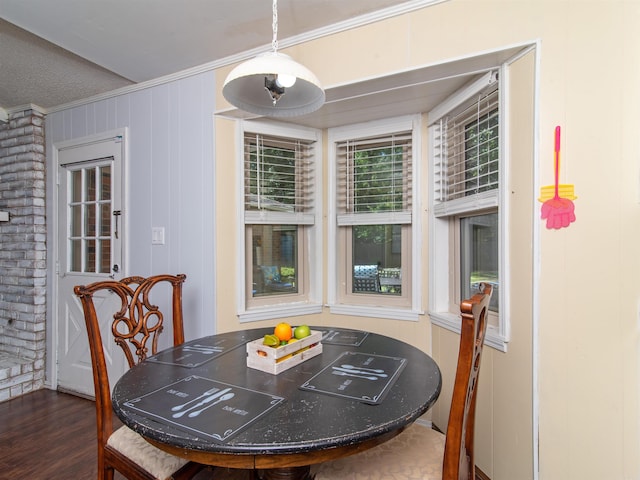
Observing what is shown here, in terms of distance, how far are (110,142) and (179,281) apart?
161 cm

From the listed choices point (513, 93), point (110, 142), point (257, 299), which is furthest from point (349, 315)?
point (110, 142)

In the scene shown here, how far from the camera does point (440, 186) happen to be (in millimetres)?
2248

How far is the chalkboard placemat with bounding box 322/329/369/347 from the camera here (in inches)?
64.8

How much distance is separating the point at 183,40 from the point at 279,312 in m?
1.85

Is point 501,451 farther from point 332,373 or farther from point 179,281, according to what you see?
point 179,281

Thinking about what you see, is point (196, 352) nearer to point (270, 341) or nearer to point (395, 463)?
point (270, 341)

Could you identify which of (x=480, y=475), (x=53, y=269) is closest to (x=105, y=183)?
(x=53, y=269)

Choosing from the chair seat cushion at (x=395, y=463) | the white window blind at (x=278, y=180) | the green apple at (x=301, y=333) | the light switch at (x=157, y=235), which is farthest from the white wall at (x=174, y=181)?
the chair seat cushion at (x=395, y=463)

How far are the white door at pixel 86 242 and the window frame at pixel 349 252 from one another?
1.66m

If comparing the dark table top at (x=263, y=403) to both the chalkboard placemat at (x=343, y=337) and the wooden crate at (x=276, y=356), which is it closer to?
the wooden crate at (x=276, y=356)

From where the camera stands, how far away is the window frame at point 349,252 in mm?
2330

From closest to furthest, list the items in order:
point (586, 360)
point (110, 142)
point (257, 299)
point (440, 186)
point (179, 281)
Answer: point (586, 360), point (179, 281), point (440, 186), point (257, 299), point (110, 142)

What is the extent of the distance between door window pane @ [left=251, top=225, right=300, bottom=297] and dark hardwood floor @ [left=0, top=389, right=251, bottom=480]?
118cm

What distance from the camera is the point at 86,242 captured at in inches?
117
